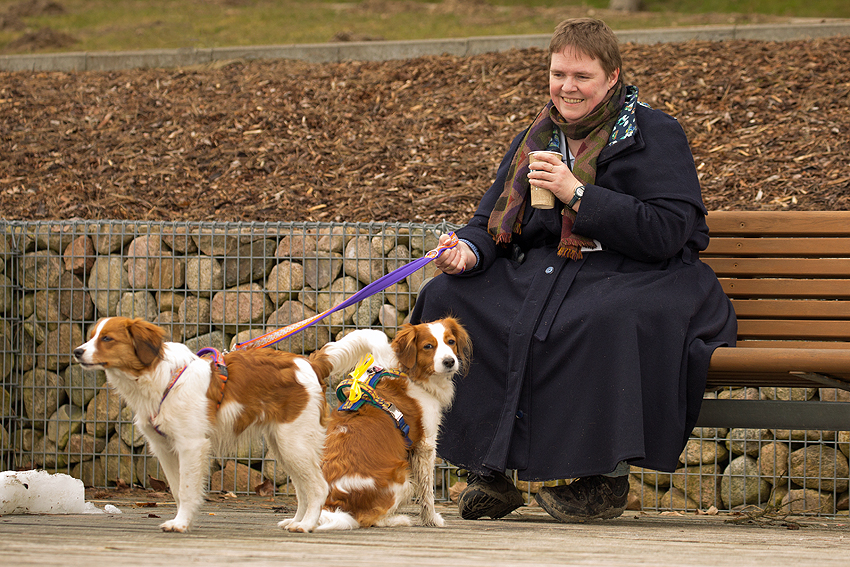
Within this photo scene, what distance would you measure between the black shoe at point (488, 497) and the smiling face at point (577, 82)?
1.61 m

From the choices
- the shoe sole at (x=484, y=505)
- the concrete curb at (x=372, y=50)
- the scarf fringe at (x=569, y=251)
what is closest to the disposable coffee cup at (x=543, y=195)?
the scarf fringe at (x=569, y=251)

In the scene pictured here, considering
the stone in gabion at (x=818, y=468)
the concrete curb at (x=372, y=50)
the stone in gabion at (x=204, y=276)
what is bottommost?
the stone in gabion at (x=818, y=468)

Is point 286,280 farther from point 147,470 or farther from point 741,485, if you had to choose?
point 741,485

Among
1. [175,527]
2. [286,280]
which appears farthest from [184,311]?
[175,527]

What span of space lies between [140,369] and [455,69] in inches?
227

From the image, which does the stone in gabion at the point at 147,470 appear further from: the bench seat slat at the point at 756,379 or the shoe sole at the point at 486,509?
the bench seat slat at the point at 756,379

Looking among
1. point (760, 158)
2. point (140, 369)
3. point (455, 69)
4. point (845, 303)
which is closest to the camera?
point (140, 369)

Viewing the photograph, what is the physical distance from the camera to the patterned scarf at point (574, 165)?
3.66 metres

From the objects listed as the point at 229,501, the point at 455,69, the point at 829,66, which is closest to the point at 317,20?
the point at 455,69

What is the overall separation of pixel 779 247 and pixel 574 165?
1103 millimetres

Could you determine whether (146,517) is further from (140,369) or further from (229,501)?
(229,501)

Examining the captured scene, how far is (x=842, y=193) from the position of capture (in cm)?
557

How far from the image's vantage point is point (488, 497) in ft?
12.1

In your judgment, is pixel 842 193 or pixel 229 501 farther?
pixel 842 193
